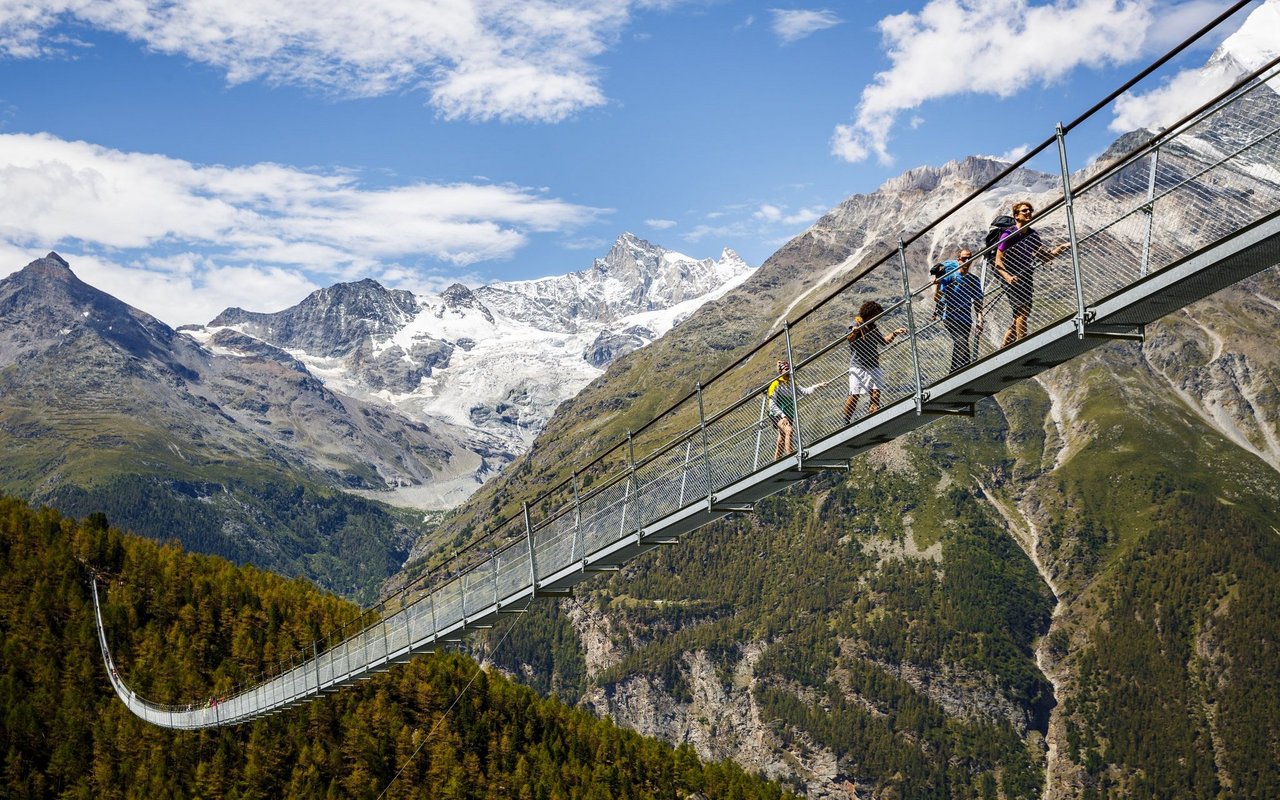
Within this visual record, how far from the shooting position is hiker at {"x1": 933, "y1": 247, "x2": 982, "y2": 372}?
69.3 feet

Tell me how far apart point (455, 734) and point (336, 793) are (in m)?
25.1

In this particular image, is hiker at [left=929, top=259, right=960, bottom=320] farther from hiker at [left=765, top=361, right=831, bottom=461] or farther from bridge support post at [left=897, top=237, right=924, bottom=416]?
hiker at [left=765, top=361, right=831, bottom=461]

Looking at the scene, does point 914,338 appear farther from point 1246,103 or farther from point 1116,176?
point 1246,103

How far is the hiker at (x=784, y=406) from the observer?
25.5m

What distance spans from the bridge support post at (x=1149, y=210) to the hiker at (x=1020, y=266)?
201cm

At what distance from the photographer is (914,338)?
2205 cm

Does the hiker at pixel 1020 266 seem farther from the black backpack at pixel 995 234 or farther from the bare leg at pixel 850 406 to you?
the bare leg at pixel 850 406

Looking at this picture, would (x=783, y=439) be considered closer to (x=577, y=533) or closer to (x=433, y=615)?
(x=577, y=533)

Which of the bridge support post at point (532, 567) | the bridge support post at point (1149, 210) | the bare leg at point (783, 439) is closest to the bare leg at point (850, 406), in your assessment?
the bare leg at point (783, 439)

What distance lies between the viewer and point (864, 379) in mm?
23484

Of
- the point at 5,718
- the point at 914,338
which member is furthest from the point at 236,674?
the point at 914,338

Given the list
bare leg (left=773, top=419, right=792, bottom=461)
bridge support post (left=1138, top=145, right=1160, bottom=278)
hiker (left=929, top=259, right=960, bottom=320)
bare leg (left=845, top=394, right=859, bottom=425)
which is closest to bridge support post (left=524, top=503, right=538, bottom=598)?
bare leg (left=773, top=419, right=792, bottom=461)

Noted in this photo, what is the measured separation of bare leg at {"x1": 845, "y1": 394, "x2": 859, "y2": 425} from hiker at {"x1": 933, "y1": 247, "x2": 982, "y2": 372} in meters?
2.66

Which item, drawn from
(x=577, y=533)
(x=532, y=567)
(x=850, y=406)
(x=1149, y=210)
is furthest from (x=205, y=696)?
(x=1149, y=210)
